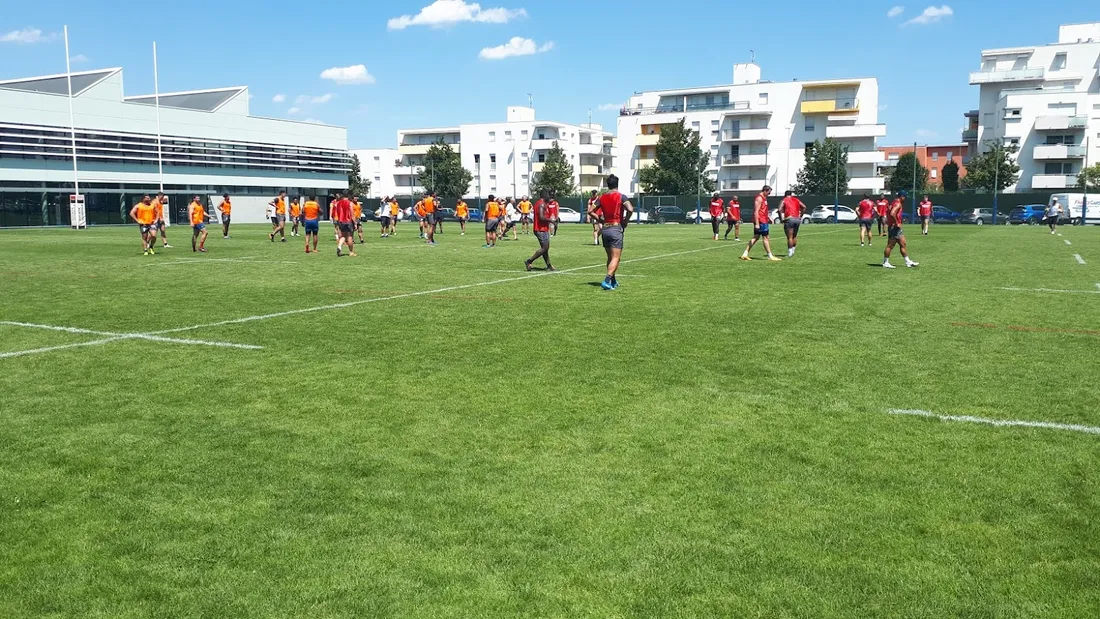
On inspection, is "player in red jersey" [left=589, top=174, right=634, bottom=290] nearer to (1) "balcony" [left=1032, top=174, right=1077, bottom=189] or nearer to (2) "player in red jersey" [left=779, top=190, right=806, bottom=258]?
(2) "player in red jersey" [left=779, top=190, right=806, bottom=258]

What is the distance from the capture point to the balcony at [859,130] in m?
91.6

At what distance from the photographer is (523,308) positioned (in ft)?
41.1

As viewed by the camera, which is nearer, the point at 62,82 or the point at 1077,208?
the point at 1077,208

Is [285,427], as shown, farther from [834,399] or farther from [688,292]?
[688,292]

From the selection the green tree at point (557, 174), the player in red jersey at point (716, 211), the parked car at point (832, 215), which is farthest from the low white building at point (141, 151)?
the parked car at point (832, 215)

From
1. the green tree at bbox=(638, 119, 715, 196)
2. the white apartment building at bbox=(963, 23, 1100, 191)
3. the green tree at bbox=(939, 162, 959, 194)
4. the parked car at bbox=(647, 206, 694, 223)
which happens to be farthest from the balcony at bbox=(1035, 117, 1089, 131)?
the parked car at bbox=(647, 206, 694, 223)

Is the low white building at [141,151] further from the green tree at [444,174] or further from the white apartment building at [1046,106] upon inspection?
the white apartment building at [1046,106]

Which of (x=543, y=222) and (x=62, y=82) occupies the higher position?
(x=62, y=82)

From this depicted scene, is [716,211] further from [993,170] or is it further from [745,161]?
[745,161]

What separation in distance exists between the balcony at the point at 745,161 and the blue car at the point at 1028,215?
37.9 meters

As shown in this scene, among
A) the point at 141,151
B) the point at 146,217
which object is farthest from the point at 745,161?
the point at 146,217

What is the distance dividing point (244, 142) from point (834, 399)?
2967 inches

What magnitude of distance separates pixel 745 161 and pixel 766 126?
4.74 m

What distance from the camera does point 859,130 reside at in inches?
3620
